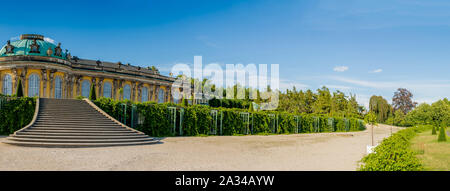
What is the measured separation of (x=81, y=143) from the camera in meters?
15.3

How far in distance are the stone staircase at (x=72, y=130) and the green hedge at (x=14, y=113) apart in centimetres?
88

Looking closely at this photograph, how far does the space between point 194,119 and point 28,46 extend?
1291 inches

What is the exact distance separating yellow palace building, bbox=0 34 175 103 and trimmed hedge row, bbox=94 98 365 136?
2190 cm

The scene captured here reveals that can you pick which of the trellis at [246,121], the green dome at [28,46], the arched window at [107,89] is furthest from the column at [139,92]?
the trellis at [246,121]

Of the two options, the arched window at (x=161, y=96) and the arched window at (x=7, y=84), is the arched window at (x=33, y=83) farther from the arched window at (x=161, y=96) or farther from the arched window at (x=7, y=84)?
the arched window at (x=161, y=96)

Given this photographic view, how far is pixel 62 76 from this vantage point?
4147cm

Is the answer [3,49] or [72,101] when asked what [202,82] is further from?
[72,101]

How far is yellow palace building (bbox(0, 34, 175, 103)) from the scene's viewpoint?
39.1 meters

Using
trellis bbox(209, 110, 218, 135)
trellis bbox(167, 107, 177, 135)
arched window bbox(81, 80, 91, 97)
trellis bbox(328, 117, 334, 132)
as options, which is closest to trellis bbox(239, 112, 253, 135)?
trellis bbox(209, 110, 218, 135)

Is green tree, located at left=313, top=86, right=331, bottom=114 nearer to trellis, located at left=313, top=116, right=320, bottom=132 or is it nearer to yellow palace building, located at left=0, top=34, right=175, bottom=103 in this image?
trellis, located at left=313, top=116, right=320, bottom=132

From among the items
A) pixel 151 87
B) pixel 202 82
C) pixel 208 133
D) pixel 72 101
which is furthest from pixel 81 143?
pixel 202 82

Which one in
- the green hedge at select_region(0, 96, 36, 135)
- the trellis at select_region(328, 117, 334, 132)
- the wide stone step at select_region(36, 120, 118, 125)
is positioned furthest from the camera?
the trellis at select_region(328, 117, 334, 132)

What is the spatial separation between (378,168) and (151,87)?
4864 cm

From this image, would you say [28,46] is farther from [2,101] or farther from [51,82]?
[2,101]
